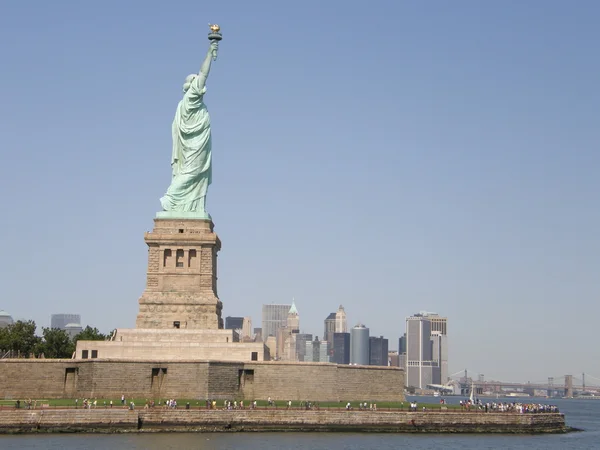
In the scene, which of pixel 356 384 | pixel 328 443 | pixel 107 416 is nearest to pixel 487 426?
pixel 356 384

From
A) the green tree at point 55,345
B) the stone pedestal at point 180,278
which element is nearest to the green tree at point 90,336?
the green tree at point 55,345

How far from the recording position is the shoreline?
173 ft

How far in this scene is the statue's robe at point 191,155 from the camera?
67062mm

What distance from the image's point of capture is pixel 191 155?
67.6 metres

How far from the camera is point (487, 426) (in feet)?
195

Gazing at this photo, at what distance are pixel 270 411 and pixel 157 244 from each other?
15362 millimetres

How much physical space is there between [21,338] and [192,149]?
66.1ft

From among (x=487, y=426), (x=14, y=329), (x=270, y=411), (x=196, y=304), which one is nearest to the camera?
(x=270, y=411)

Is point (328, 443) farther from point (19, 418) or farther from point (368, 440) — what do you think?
point (19, 418)

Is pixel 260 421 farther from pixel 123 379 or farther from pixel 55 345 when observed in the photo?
pixel 55 345

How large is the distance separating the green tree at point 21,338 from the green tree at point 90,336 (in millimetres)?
3542

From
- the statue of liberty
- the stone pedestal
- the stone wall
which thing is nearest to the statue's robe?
the statue of liberty

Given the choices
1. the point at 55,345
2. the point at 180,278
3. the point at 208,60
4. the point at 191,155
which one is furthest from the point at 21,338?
the point at 208,60

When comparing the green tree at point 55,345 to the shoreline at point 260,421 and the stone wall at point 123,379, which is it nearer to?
the stone wall at point 123,379
